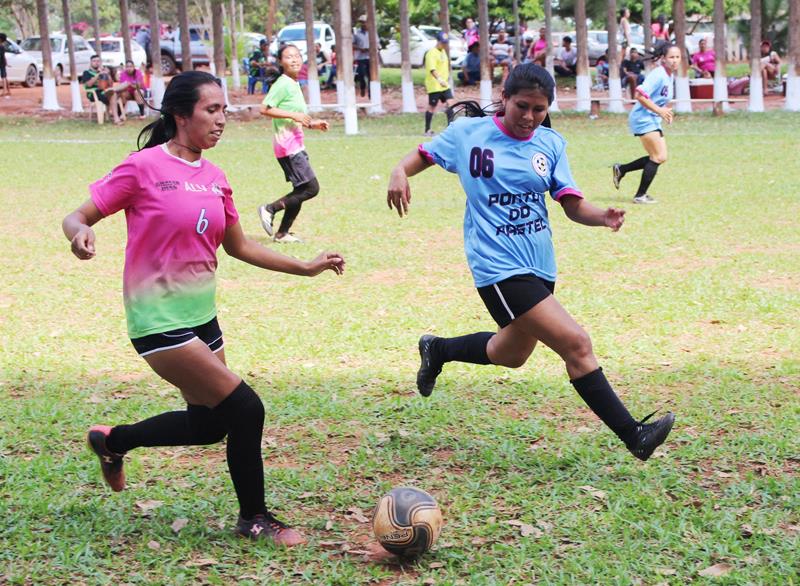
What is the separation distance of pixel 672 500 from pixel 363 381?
250 cm

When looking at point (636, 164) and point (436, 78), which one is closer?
point (636, 164)

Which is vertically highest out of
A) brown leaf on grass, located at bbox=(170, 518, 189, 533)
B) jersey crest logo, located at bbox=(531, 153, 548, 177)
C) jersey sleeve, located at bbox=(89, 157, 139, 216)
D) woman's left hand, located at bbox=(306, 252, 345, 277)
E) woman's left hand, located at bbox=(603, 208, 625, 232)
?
jersey sleeve, located at bbox=(89, 157, 139, 216)

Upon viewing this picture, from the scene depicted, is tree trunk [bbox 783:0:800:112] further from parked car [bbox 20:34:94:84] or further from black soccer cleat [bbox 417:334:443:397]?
parked car [bbox 20:34:94:84]

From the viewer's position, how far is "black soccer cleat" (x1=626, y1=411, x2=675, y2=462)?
524 cm

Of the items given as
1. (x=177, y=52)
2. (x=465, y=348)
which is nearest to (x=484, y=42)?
(x=177, y=52)

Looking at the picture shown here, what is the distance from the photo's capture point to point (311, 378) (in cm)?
735

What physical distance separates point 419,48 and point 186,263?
137 ft

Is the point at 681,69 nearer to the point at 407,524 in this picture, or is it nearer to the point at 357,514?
the point at 357,514

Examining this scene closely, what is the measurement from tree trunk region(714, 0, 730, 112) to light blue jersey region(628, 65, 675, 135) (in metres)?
13.1

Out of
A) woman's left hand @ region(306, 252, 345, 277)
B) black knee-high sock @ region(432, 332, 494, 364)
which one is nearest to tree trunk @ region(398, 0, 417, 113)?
black knee-high sock @ region(432, 332, 494, 364)

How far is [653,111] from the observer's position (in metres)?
13.9

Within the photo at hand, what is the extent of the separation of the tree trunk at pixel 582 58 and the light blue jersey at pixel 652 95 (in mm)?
13565

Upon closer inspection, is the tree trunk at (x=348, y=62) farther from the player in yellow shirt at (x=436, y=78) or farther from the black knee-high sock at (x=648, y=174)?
the black knee-high sock at (x=648, y=174)

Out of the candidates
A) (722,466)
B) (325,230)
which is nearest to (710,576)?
(722,466)
